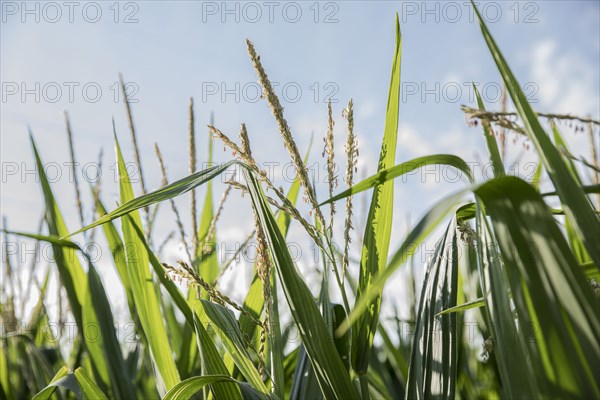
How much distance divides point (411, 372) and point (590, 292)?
1.17ft

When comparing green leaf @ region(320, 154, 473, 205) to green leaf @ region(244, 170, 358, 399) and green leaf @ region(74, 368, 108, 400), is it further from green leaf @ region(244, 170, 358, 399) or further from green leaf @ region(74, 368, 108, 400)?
green leaf @ region(74, 368, 108, 400)

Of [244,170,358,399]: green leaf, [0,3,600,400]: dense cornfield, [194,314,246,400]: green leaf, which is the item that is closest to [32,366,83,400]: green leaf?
[0,3,600,400]: dense cornfield

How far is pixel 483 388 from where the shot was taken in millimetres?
1715

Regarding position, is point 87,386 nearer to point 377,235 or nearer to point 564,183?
point 377,235

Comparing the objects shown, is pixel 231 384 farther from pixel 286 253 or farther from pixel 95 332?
pixel 95 332

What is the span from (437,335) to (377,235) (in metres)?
0.16

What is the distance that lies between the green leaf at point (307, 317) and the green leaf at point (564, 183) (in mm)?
322

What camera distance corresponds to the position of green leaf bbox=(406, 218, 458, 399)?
772 mm

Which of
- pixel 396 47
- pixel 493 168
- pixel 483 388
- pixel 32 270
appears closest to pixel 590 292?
pixel 493 168

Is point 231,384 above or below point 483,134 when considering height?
below

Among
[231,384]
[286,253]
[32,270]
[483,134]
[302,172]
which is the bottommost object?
[231,384]

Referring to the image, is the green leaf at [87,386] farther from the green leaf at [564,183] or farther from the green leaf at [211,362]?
the green leaf at [564,183]

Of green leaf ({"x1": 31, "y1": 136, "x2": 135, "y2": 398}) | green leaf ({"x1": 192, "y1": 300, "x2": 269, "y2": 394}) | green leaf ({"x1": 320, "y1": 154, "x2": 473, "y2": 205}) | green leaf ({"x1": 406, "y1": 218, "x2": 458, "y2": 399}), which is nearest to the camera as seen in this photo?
green leaf ({"x1": 320, "y1": 154, "x2": 473, "y2": 205})

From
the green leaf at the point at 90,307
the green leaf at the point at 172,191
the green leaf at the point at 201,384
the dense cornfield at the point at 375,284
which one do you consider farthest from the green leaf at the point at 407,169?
the green leaf at the point at 90,307
